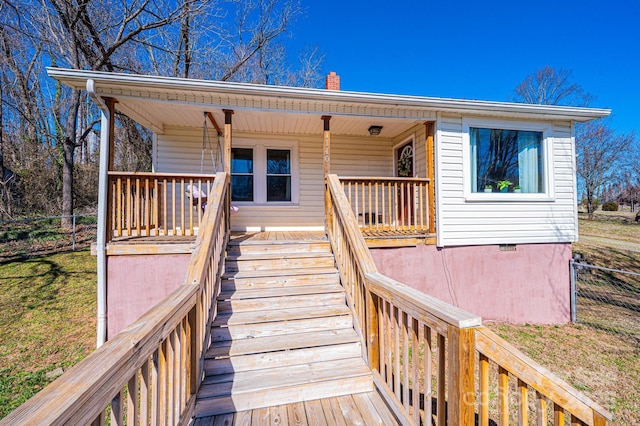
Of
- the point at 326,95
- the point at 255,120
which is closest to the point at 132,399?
the point at 326,95

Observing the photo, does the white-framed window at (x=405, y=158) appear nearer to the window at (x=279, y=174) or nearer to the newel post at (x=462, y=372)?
the window at (x=279, y=174)

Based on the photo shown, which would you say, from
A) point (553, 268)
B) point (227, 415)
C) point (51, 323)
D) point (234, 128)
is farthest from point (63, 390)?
point (553, 268)

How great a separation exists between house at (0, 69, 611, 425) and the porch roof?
3cm

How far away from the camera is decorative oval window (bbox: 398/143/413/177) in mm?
6457

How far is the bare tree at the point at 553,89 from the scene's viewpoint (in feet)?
61.1

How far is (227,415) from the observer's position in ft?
7.14

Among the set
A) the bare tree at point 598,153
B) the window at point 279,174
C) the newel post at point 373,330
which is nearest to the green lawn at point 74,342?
the newel post at point 373,330

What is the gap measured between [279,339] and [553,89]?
24.2 m

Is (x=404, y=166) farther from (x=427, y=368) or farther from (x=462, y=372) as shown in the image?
(x=462, y=372)

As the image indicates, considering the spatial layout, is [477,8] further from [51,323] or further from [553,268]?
[51,323]

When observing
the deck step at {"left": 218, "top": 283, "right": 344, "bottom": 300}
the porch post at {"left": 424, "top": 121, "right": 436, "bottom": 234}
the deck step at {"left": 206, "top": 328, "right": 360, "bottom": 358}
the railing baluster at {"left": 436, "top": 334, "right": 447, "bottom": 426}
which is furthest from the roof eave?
the railing baluster at {"left": 436, "top": 334, "right": 447, "bottom": 426}

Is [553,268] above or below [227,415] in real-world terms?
above

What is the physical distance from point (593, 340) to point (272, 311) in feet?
17.8

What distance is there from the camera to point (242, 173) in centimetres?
647
